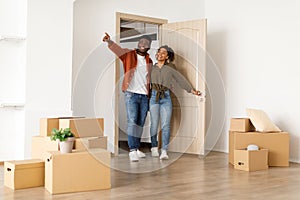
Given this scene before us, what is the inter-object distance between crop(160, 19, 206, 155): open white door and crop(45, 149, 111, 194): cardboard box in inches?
82.9

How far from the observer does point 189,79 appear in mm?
4984

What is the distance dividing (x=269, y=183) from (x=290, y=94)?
1.61 metres

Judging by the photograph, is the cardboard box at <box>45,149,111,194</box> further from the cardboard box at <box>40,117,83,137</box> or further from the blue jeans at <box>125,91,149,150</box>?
the blue jeans at <box>125,91,149,150</box>

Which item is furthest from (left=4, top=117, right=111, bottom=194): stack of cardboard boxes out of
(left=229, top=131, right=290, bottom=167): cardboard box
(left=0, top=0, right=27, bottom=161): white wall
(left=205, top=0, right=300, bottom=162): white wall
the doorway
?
(left=205, top=0, right=300, bottom=162): white wall

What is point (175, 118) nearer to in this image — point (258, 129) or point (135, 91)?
point (135, 91)

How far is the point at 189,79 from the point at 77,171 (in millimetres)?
2458

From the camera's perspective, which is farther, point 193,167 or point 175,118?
point 175,118

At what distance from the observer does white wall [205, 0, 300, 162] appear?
179 inches

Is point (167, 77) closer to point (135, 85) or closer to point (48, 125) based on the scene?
point (135, 85)

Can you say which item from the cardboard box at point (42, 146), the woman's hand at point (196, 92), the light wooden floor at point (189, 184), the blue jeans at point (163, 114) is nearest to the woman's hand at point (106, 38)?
the blue jeans at point (163, 114)

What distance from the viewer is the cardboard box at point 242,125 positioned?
4.26 meters

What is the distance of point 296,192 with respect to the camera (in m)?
2.96

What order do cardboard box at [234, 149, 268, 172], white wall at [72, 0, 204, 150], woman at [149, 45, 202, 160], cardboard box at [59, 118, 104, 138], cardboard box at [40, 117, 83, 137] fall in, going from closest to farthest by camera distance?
1. cardboard box at [59, 118, 104, 138]
2. cardboard box at [40, 117, 83, 137]
3. cardboard box at [234, 149, 268, 172]
4. white wall at [72, 0, 204, 150]
5. woman at [149, 45, 202, 160]

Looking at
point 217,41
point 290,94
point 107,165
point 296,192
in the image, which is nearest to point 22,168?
point 107,165
